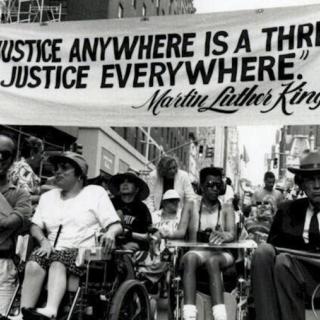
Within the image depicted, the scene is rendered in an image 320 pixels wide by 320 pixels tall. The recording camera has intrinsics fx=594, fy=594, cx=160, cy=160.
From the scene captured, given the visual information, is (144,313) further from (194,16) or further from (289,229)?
(194,16)

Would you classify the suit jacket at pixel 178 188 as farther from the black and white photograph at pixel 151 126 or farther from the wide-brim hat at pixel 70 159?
the wide-brim hat at pixel 70 159

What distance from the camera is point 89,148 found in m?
28.6

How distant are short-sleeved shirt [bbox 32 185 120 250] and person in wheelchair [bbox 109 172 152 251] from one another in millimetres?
1304

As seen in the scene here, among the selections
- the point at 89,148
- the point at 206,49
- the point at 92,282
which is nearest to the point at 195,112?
the point at 206,49

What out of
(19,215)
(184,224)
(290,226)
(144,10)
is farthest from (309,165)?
(144,10)

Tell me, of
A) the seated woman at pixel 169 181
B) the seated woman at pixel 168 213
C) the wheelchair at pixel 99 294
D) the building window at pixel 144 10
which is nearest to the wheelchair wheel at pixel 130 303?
the wheelchair at pixel 99 294

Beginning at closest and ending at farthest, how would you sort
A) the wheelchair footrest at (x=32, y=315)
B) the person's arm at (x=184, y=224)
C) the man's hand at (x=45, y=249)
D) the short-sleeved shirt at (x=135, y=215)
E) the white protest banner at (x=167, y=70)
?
the wheelchair footrest at (x=32, y=315), the man's hand at (x=45, y=249), the white protest banner at (x=167, y=70), the person's arm at (x=184, y=224), the short-sleeved shirt at (x=135, y=215)

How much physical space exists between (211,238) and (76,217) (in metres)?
1.38

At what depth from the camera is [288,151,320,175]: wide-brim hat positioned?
417 centimetres

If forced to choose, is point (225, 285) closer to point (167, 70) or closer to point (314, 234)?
point (314, 234)

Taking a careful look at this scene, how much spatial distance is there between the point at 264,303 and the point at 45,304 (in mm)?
1687

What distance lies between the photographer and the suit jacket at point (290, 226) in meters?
4.18

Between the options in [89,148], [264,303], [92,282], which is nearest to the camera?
[264,303]

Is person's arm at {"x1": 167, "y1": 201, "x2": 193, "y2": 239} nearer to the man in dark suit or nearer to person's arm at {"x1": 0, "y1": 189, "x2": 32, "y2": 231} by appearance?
person's arm at {"x1": 0, "y1": 189, "x2": 32, "y2": 231}
